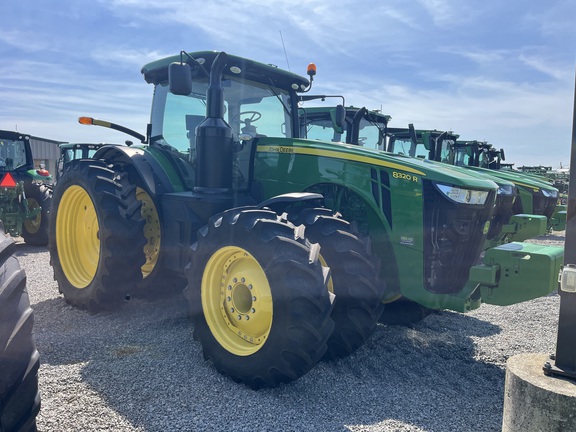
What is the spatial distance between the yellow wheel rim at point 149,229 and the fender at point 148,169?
0.95 feet

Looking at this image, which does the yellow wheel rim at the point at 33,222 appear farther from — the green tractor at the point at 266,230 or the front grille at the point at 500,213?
the front grille at the point at 500,213

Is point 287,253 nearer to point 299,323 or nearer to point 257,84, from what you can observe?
point 299,323

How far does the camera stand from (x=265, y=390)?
3.30 m

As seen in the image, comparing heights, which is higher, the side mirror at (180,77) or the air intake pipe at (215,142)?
the side mirror at (180,77)

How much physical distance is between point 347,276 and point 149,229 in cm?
256

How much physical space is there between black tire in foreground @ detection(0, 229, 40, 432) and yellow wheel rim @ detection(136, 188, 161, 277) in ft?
9.20

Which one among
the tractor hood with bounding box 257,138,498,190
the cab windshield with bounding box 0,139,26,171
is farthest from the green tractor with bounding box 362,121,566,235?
the cab windshield with bounding box 0,139,26,171

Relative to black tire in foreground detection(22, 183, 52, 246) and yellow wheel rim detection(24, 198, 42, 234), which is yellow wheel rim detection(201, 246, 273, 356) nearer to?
black tire in foreground detection(22, 183, 52, 246)

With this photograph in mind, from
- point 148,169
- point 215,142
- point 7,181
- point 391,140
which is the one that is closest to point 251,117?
point 215,142

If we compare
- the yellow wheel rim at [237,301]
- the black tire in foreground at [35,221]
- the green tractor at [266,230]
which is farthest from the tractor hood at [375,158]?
the black tire in foreground at [35,221]

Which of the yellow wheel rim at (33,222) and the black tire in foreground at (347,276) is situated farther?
the yellow wheel rim at (33,222)

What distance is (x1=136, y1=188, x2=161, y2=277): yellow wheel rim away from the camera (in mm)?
5090

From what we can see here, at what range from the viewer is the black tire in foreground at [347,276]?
3.48m

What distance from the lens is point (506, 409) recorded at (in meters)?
2.52
